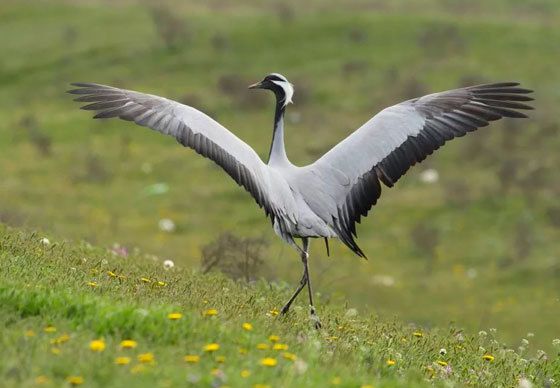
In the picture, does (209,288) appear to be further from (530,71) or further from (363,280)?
(530,71)

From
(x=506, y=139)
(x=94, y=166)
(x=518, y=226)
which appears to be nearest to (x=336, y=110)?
(x=506, y=139)

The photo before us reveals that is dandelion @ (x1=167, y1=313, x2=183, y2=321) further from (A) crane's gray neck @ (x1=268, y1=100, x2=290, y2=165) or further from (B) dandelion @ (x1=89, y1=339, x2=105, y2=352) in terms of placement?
(A) crane's gray neck @ (x1=268, y1=100, x2=290, y2=165)

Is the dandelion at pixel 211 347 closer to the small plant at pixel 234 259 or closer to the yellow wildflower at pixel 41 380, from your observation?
the yellow wildflower at pixel 41 380

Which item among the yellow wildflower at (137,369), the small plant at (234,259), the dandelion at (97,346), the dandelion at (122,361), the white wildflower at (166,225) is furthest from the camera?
the white wildflower at (166,225)

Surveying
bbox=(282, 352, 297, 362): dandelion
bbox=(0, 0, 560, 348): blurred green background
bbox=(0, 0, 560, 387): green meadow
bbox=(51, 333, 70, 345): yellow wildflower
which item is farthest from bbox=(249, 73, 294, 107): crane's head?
bbox=(51, 333, 70, 345): yellow wildflower

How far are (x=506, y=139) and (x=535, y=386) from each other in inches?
1257

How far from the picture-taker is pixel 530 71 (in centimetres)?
5006

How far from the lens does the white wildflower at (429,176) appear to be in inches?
1401

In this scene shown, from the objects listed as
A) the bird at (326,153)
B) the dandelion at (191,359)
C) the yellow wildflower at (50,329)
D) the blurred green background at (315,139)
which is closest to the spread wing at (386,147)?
the bird at (326,153)

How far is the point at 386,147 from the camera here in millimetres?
9523

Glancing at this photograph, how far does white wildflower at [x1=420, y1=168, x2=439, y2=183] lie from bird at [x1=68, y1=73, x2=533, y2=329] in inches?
1002

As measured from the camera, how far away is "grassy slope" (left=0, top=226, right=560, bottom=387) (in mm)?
5699

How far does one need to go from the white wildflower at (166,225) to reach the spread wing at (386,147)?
22.4 m


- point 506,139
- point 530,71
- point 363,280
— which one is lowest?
point 363,280
